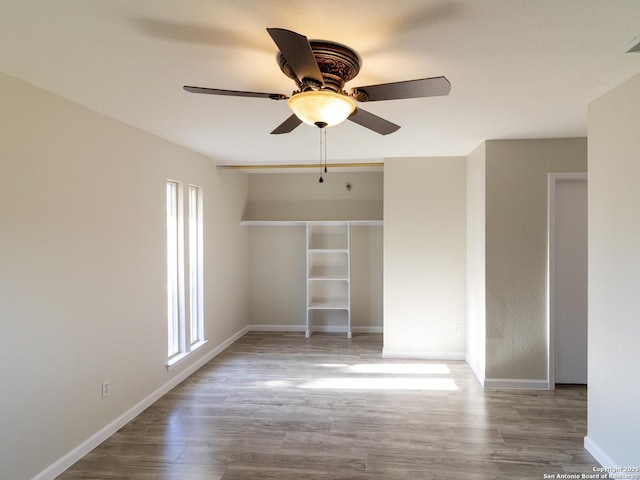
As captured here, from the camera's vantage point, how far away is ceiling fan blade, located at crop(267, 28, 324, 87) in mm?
1260

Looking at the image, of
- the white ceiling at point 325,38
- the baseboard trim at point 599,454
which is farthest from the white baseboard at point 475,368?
the white ceiling at point 325,38

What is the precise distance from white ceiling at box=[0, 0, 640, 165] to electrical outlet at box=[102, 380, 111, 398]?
2.00 metres

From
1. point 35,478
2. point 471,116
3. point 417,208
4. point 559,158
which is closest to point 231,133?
point 471,116

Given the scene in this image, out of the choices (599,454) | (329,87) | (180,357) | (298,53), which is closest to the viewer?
(298,53)

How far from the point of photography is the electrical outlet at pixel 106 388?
9.33 ft

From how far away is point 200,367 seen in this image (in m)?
4.34

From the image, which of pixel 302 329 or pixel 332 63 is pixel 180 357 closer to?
pixel 302 329

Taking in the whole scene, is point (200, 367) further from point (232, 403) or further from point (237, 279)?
point (237, 279)

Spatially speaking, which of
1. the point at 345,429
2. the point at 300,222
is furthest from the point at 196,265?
the point at 345,429

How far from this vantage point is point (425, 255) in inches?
181

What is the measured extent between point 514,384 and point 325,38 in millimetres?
3593

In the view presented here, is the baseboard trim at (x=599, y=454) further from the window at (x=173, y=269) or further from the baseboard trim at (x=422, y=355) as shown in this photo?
the window at (x=173, y=269)

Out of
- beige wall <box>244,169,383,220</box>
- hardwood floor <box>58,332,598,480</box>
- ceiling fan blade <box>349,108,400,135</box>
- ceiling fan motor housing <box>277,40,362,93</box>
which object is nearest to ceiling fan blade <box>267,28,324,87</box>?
ceiling fan motor housing <box>277,40,362,93</box>

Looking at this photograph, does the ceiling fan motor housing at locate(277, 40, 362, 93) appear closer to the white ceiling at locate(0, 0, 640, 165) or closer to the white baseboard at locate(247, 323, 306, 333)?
the white ceiling at locate(0, 0, 640, 165)
